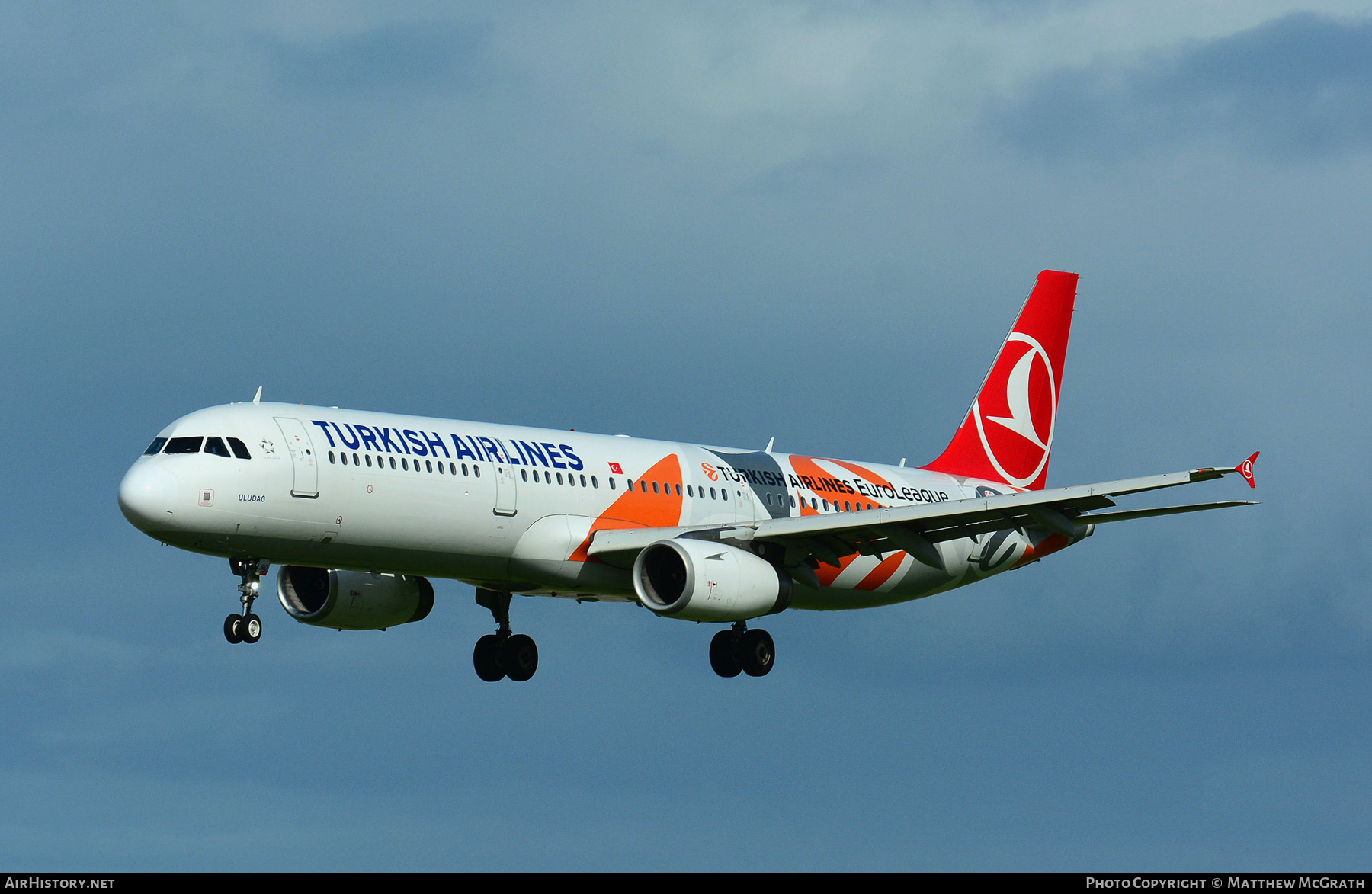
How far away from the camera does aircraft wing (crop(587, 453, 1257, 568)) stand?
125ft

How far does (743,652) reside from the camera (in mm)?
42406

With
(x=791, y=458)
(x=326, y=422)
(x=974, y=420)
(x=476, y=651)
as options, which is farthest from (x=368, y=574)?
(x=974, y=420)

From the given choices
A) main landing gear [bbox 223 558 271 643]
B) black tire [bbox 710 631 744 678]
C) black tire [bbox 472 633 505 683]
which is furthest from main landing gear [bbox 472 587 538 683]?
main landing gear [bbox 223 558 271 643]

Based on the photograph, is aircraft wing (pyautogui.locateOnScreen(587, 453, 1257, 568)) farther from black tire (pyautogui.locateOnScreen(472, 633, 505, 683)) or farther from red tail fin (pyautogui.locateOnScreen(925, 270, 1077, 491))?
red tail fin (pyautogui.locateOnScreen(925, 270, 1077, 491))

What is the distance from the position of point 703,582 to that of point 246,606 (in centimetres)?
913

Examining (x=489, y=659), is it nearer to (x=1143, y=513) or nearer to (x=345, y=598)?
(x=345, y=598)

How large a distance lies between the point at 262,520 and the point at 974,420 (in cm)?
2310

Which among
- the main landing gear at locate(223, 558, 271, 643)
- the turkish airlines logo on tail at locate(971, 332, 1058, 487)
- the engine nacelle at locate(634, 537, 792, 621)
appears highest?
the turkish airlines logo on tail at locate(971, 332, 1058, 487)

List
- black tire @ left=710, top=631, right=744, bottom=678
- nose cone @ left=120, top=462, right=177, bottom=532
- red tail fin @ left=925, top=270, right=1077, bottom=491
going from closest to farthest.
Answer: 1. nose cone @ left=120, top=462, right=177, bottom=532
2. black tire @ left=710, top=631, right=744, bottom=678
3. red tail fin @ left=925, top=270, right=1077, bottom=491

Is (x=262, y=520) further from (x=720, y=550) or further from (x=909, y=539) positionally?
(x=909, y=539)

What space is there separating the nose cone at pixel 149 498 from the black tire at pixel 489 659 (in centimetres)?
1197

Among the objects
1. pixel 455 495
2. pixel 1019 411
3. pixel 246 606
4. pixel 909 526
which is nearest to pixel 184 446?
pixel 246 606

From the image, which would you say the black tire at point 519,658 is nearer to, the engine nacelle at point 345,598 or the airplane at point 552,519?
the airplane at point 552,519

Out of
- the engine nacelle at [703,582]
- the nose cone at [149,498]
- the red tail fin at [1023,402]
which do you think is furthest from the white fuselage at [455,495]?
the red tail fin at [1023,402]
